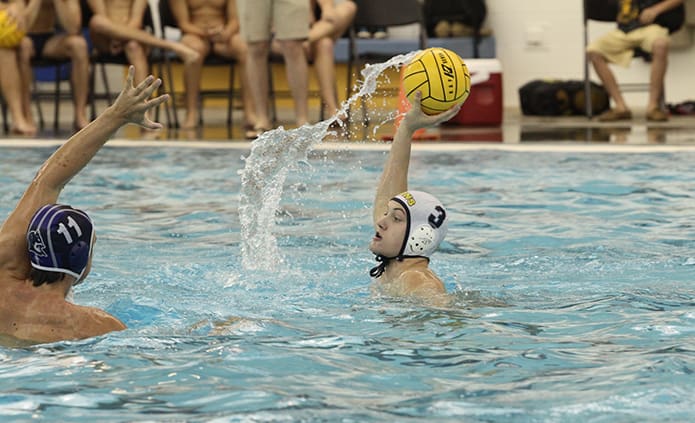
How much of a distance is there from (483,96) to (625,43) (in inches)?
61.3

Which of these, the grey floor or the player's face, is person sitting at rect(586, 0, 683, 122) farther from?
the player's face

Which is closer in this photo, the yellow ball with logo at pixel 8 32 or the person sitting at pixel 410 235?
the person sitting at pixel 410 235

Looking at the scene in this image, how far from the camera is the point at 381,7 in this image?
40.3 ft

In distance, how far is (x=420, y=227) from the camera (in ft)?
15.7

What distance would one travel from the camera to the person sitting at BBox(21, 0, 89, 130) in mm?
11516

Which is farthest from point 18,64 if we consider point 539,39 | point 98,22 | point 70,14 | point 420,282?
point 420,282

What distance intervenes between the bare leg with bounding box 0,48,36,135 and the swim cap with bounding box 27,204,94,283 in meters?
7.95

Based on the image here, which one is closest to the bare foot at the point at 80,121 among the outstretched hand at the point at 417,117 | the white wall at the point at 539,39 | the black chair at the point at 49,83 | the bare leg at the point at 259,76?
the black chair at the point at 49,83

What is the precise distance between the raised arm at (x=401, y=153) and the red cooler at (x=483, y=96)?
7511 millimetres

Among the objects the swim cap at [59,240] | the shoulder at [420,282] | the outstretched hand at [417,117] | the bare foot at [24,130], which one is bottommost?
the shoulder at [420,282]

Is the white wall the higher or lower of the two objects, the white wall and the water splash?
the higher

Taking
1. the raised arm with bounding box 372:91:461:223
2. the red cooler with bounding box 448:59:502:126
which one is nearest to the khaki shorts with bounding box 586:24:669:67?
the red cooler with bounding box 448:59:502:126

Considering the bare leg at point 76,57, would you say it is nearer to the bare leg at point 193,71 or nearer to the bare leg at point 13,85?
the bare leg at point 13,85

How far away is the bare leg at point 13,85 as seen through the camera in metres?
11.3
